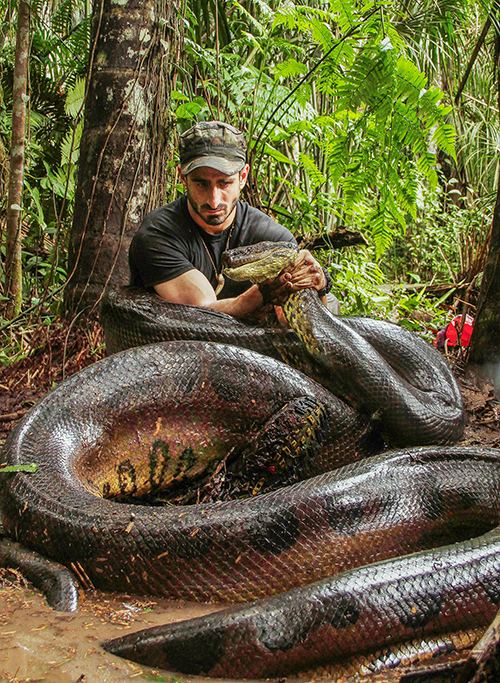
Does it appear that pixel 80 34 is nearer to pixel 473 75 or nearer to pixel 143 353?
pixel 143 353

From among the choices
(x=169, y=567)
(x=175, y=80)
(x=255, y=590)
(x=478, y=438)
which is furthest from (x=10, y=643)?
(x=175, y=80)

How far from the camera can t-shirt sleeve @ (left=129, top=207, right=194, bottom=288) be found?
424 cm

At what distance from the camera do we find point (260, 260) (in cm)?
378

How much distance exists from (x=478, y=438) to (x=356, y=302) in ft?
9.67

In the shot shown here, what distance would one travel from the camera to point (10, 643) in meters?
1.83

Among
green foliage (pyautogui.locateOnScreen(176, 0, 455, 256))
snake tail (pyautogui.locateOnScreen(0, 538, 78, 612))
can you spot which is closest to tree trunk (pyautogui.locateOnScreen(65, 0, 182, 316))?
green foliage (pyautogui.locateOnScreen(176, 0, 455, 256))

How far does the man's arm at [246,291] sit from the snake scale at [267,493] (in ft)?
0.42

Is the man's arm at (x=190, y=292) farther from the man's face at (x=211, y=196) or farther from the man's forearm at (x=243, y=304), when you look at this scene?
the man's face at (x=211, y=196)

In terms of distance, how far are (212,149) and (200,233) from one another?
0.63 metres

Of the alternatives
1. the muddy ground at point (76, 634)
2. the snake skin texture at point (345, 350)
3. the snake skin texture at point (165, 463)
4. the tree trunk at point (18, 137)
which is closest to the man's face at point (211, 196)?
the snake skin texture at point (345, 350)

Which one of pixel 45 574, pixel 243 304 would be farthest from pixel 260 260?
pixel 45 574

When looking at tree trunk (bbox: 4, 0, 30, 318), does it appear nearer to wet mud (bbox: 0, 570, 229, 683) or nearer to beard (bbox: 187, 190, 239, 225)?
beard (bbox: 187, 190, 239, 225)

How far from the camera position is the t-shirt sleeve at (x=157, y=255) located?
4.24 meters

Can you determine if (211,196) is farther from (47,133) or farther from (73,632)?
(47,133)
